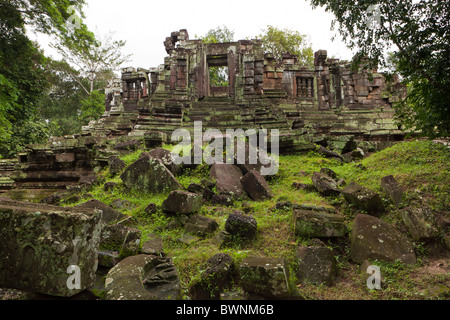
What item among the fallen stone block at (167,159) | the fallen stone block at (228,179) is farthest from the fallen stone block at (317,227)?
the fallen stone block at (167,159)

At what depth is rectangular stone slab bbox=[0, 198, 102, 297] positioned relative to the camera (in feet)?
6.34

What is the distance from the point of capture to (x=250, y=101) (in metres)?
11.9

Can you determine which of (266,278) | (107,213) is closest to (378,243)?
(266,278)

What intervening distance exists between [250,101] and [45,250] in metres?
10.8

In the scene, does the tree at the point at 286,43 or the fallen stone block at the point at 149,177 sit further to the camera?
the tree at the point at 286,43

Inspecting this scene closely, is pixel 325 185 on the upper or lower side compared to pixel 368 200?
upper

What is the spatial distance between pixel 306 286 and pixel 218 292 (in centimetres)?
91

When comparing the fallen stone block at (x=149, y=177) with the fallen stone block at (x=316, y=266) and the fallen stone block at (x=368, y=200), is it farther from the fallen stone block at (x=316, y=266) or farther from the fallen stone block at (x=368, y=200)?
the fallen stone block at (x=368, y=200)

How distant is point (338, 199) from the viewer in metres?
4.37

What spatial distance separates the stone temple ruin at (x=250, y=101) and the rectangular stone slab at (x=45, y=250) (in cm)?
516

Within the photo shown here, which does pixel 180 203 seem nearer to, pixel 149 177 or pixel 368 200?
pixel 149 177

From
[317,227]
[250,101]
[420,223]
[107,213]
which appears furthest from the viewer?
[250,101]

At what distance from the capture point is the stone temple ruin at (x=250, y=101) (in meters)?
9.24
